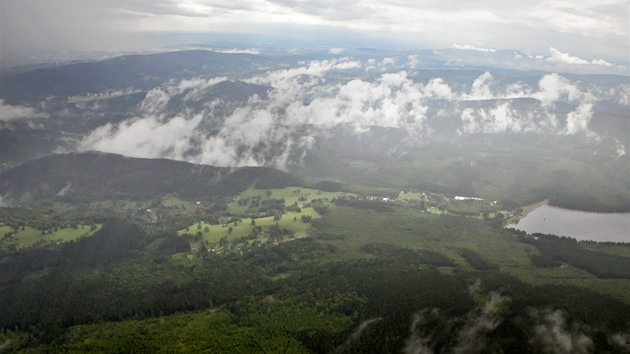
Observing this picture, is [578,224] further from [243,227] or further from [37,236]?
[37,236]

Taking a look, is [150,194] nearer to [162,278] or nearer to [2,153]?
[162,278]

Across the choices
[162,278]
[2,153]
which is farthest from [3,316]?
[2,153]

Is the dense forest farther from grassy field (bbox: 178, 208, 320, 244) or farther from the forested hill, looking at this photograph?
the forested hill

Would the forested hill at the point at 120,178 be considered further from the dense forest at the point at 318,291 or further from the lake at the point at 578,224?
the lake at the point at 578,224

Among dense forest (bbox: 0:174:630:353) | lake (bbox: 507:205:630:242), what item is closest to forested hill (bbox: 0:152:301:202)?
dense forest (bbox: 0:174:630:353)

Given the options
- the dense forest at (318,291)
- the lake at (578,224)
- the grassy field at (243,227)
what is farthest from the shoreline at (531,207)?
the grassy field at (243,227)

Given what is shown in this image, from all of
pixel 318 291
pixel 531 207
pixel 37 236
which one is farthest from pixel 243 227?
pixel 531 207
